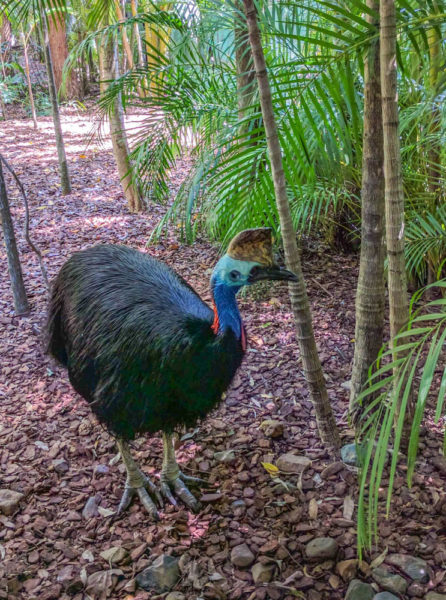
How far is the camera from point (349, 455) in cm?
239

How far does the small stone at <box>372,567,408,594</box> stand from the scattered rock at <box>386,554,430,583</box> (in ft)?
0.13

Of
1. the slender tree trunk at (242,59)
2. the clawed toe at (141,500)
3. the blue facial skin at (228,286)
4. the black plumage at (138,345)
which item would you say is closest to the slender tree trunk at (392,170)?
the blue facial skin at (228,286)

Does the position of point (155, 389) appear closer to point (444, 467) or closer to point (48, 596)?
point (48, 596)

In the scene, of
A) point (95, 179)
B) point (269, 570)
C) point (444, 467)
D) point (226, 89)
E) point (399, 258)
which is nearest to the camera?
point (399, 258)

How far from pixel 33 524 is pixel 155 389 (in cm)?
85

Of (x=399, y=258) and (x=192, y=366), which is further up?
(x=399, y=258)

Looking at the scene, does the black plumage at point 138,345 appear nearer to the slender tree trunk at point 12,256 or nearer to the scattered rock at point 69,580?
the scattered rock at point 69,580

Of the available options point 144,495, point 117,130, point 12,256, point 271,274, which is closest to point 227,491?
point 144,495

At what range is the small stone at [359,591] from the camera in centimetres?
180

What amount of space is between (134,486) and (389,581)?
1.12 m

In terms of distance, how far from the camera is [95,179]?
23.3ft

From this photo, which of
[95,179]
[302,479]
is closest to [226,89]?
[302,479]

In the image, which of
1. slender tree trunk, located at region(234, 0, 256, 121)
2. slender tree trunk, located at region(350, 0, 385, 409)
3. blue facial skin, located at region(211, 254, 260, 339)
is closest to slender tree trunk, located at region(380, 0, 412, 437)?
slender tree trunk, located at region(350, 0, 385, 409)

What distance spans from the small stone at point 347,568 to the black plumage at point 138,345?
2.35 feet
